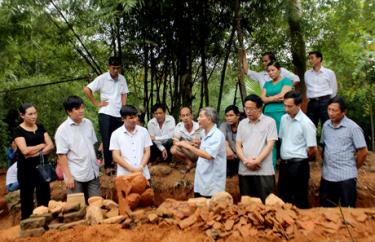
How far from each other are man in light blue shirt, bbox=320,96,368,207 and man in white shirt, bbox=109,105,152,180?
6.68ft

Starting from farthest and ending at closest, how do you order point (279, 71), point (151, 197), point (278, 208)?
1. point (279, 71)
2. point (151, 197)
3. point (278, 208)

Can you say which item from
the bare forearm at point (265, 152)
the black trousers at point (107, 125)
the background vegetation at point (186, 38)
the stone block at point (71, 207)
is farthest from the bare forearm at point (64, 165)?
the background vegetation at point (186, 38)

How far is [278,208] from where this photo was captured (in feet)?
11.5

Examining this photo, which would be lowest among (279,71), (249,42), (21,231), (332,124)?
(21,231)

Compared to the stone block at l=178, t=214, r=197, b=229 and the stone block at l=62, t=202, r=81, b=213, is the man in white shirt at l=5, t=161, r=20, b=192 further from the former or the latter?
the stone block at l=178, t=214, r=197, b=229

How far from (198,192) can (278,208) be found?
120 centimetres

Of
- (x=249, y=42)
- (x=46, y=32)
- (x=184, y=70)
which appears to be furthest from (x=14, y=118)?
(x=249, y=42)

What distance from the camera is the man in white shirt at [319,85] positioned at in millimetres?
5698

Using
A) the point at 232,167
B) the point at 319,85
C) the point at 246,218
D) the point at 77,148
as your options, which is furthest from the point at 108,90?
the point at 246,218

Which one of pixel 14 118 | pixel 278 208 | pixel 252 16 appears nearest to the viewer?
pixel 278 208

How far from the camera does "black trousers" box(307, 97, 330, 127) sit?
5758 mm

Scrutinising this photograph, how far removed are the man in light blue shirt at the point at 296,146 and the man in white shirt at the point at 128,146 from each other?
157 centimetres

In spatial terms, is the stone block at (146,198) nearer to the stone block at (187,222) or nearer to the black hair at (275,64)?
the stone block at (187,222)

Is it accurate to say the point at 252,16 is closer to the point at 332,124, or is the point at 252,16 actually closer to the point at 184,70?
the point at 184,70
